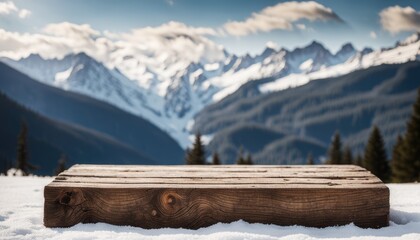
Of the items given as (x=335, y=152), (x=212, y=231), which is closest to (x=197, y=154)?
(x=335, y=152)

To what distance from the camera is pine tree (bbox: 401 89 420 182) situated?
36.7 meters

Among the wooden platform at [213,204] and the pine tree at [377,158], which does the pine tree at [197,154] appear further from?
the wooden platform at [213,204]

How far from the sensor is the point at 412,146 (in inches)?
1473

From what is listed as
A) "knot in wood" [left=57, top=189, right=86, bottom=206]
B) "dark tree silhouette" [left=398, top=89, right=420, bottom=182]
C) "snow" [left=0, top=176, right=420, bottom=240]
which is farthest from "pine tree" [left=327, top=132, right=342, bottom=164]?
"knot in wood" [left=57, top=189, right=86, bottom=206]

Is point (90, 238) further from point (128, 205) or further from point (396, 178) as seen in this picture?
point (396, 178)

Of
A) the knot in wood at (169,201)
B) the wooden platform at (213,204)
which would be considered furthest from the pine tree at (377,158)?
the knot in wood at (169,201)

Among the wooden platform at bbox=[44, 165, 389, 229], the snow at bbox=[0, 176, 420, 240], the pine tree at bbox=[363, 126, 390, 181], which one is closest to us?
the snow at bbox=[0, 176, 420, 240]

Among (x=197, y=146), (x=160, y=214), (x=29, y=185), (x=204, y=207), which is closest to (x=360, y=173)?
(x=204, y=207)

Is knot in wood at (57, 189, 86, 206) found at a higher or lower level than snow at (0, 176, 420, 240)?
higher

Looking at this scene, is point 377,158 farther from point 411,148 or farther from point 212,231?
point 212,231

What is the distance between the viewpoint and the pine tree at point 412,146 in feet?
120

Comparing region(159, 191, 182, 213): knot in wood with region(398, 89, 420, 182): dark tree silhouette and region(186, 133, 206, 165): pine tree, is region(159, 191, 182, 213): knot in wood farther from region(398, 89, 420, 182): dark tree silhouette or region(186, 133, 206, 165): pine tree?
region(186, 133, 206, 165): pine tree

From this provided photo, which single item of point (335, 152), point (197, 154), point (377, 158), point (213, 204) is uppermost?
point (335, 152)

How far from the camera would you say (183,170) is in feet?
18.2
